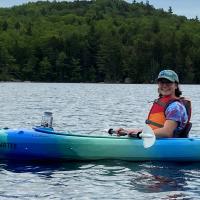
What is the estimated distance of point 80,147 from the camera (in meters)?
12.4

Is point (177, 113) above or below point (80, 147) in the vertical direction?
above

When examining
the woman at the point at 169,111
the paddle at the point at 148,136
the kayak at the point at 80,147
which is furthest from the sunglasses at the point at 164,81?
the kayak at the point at 80,147

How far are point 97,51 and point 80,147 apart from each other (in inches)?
4338

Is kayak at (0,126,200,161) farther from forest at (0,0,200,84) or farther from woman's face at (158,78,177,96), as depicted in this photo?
forest at (0,0,200,84)

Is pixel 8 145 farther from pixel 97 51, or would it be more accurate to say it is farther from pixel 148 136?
pixel 97 51

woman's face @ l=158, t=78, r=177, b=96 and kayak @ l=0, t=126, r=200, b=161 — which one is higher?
woman's face @ l=158, t=78, r=177, b=96

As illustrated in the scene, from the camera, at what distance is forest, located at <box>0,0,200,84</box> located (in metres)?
113

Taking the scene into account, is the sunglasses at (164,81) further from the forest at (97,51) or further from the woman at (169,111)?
the forest at (97,51)

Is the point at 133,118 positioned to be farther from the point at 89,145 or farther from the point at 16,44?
the point at 16,44

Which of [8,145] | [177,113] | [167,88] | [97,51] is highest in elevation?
[97,51]

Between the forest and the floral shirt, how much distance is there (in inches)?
3825

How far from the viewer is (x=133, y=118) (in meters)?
25.0

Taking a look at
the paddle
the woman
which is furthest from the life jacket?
the paddle

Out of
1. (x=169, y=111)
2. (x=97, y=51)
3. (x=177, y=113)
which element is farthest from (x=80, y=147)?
(x=97, y=51)
